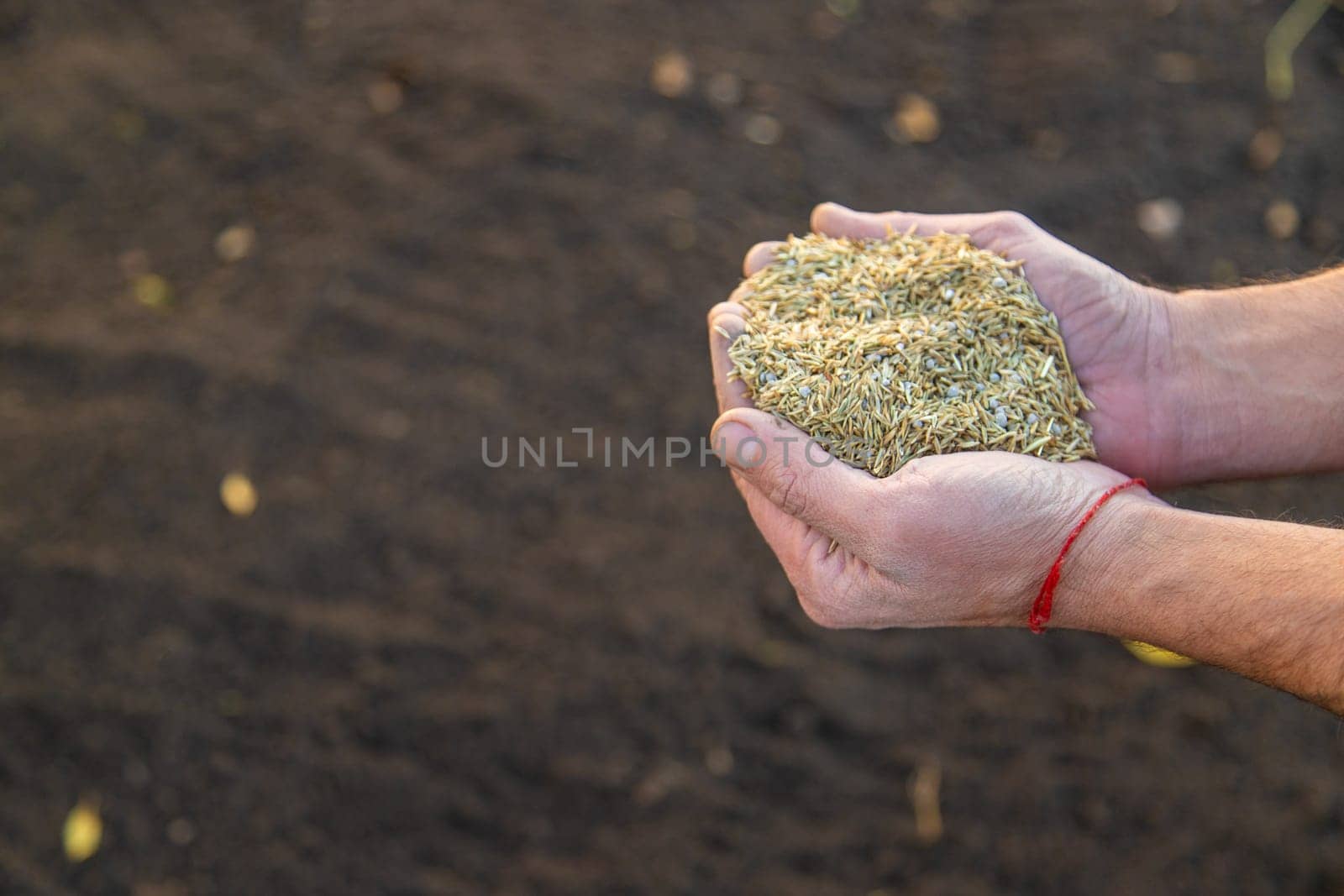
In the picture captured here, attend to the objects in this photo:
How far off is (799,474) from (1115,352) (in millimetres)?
783

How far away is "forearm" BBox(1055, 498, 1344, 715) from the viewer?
134cm

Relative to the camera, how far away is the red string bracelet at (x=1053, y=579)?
61.4 inches

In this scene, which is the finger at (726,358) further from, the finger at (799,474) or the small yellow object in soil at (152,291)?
the small yellow object in soil at (152,291)

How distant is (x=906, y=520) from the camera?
5.08 ft

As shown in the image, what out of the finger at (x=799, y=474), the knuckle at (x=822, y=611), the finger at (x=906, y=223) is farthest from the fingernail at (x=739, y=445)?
the finger at (x=906, y=223)

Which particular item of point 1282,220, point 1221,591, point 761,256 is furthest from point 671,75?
point 1221,591

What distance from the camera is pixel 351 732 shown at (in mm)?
2336

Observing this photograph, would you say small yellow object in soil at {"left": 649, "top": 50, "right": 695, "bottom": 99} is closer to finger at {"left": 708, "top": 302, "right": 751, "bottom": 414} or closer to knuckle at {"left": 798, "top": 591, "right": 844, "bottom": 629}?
finger at {"left": 708, "top": 302, "right": 751, "bottom": 414}

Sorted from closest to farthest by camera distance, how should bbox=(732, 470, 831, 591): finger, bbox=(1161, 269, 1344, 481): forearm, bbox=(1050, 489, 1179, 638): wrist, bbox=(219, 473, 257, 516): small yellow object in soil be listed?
bbox=(1050, 489, 1179, 638): wrist, bbox=(732, 470, 831, 591): finger, bbox=(1161, 269, 1344, 481): forearm, bbox=(219, 473, 257, 516): small yellow object in soil

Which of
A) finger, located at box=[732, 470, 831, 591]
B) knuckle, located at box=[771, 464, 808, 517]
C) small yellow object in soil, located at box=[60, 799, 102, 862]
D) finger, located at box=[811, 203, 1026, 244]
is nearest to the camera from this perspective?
knuckle, located at box=[771, 464, 808, 517]

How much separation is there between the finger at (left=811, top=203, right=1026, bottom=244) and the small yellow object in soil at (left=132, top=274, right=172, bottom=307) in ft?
6.52

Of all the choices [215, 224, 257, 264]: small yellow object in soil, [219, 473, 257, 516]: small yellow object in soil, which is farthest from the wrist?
[215, 224, 257, 264]: small yellow object in soil

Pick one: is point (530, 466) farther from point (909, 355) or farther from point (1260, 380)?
point (1260, 380)

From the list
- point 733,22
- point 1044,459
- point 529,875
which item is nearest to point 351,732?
point 529,875
